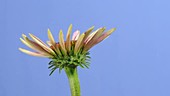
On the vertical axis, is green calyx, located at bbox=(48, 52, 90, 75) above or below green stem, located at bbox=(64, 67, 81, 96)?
above

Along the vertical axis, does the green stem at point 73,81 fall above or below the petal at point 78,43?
below

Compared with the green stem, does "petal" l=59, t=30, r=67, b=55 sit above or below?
above

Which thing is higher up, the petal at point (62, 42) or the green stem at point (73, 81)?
the petal at point (62, 42)

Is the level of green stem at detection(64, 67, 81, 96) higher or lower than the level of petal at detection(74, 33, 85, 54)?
lower
